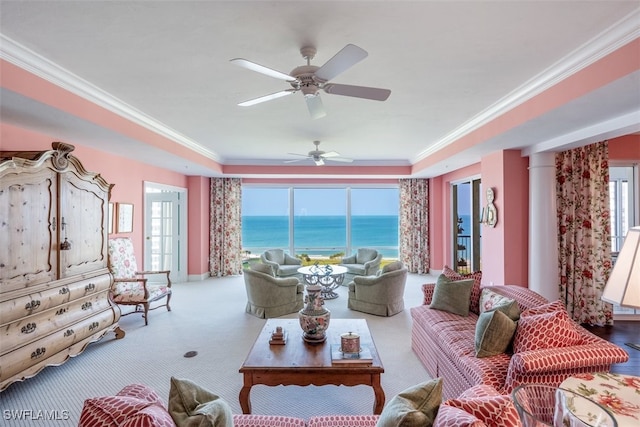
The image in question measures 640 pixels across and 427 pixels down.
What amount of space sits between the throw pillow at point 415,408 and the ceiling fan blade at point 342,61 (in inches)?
66.2

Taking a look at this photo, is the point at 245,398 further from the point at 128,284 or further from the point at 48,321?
the point at 128,284

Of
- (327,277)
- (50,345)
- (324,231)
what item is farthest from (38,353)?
(324,231)

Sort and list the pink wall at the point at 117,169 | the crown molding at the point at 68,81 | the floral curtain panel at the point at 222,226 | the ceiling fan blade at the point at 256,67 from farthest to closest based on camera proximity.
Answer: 1. the floral curtain panel at the point at 222,226
2. the pink wall at the point at 117,169
3. the crown molding at the point at 68,81
4. the ceiling fan blade at the point at 256,67

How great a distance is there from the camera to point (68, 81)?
2.73 m

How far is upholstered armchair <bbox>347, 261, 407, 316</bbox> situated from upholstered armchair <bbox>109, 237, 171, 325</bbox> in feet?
9.71

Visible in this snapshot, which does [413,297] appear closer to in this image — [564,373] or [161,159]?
[564,373]

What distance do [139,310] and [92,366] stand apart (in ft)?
5.55

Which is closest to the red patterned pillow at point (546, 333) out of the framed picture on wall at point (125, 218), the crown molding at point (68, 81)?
the crown molding at point (68, 81)

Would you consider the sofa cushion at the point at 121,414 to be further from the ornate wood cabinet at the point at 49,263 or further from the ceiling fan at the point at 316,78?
the ornate wood cabinet at the point at 49,263

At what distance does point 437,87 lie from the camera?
302 centimetres

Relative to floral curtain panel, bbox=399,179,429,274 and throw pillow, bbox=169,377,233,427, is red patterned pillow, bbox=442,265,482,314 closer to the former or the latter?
throw pillow, bbox=169,377,233,427

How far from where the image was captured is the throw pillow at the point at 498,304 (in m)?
2.41

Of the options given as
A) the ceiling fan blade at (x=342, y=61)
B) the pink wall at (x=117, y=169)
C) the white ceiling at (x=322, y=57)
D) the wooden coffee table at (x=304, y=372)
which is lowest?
the wooden coffee table at (x=304, y=372)

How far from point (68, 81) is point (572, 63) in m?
4.18
